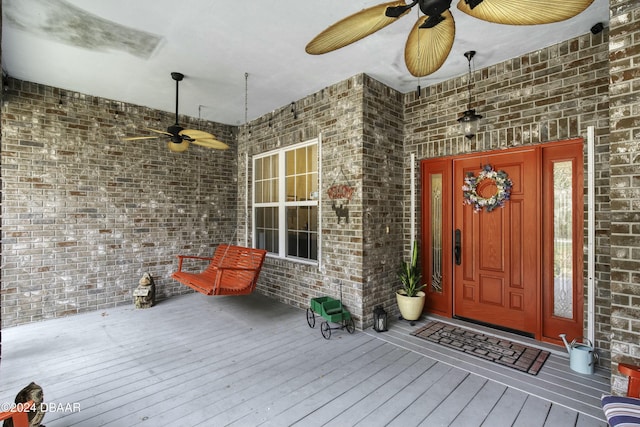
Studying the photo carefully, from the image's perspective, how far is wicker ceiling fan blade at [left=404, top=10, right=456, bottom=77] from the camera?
1801mm

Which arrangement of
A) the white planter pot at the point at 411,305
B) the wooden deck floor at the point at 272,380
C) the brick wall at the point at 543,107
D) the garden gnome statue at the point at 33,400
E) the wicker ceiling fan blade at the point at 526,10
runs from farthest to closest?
the white planter pot at the point at 411,305
the brick wall at the point at 543,107
the wooden deck floor at the point at 272,380
the garden gnome statue at the point at 33,400
the wicker ceiling fan blade at the point at 526,10

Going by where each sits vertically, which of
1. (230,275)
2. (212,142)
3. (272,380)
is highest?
(212,142)

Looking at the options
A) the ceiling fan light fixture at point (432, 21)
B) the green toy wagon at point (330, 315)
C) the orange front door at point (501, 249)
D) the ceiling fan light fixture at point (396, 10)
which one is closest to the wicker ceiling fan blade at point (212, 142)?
the green toy wagon at point (330, 315)

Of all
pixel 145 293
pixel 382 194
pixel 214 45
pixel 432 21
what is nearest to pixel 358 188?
Result: pixel 382 194

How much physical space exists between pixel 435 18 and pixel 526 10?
0.45 meters

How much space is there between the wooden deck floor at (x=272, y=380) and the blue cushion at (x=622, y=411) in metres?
0.55

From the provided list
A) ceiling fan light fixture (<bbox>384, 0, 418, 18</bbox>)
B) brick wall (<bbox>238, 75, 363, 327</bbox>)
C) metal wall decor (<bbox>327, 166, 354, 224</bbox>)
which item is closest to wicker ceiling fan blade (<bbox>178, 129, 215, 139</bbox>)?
brick wall (<bbox>238, 75, 363, 327</bbox>)

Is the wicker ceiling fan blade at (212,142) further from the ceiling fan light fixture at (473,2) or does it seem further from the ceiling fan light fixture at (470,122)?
the ceiling fan light fixture at (473,2)

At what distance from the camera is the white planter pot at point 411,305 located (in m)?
4.02

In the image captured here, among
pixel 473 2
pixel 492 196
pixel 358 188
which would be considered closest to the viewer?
pixel 473 2

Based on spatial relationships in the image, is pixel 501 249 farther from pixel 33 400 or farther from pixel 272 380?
pixel 33 400

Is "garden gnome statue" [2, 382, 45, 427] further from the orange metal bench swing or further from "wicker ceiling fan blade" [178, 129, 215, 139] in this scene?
"wicker ceiling fan blade" [178, 129, 215, 139]

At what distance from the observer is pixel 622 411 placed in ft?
5.82

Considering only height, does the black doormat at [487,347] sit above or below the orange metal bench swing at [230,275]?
below
